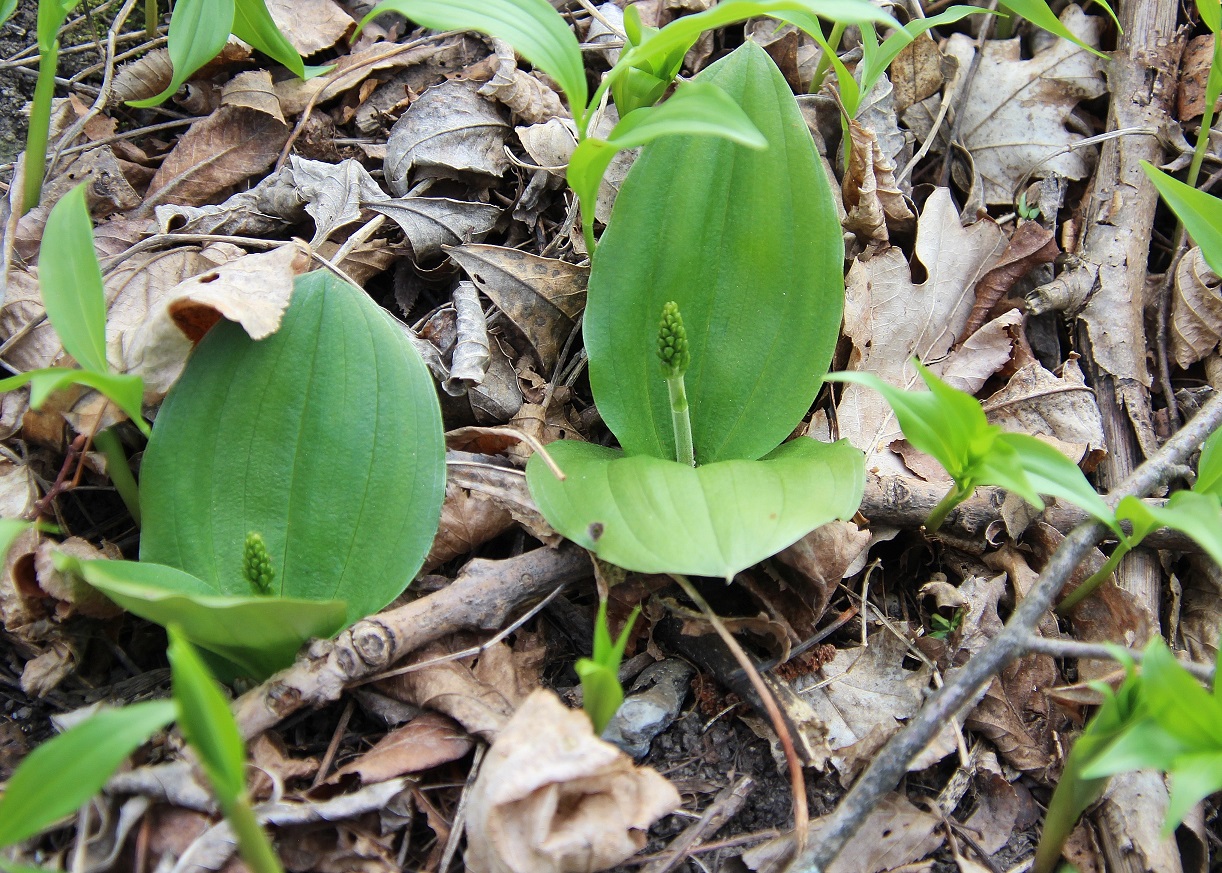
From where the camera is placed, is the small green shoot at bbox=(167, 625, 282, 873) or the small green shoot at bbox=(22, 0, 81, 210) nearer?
the small green shoot at bbox=(167, 625, 282, 873)

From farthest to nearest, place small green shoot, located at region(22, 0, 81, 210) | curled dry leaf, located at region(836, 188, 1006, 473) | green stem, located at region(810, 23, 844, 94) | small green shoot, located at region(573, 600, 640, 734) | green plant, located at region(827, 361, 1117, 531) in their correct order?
green stem, located at region(810, 23, 844, 94), curled dry leaf, located at region(836, 188, 1006, 473), small green shoot, located at region(22, 0, 81, 210), green plant, located at region(827, 361, 1117, 531), small green shoot, located at region(573, 600, 640, 734)

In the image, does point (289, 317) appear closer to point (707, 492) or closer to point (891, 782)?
point (707, 492)

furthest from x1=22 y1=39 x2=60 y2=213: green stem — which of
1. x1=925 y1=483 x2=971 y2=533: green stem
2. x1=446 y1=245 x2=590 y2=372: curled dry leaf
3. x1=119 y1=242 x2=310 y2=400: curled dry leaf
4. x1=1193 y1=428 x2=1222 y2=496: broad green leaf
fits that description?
x1=1193 y1=428 x2=1222 y2=496: broad green leaf

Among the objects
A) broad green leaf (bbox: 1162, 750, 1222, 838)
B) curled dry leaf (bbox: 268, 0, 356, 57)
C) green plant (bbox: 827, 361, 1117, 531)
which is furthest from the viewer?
curled dry leaf (bbox: 268, 0, 356, 57)

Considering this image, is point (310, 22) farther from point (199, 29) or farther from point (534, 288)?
point (534, 288)

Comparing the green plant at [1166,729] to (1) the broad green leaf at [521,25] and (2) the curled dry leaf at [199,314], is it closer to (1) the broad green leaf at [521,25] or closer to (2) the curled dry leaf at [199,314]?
(1) the broad green leaf at [521,25]

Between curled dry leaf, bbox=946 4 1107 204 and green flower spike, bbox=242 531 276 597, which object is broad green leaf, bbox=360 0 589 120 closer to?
green flower spike, bbox=242 531 276 597

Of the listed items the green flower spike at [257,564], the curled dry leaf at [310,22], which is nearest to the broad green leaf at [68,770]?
the green flower spike at [257,564]

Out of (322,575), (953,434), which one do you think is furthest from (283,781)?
(953,434)
